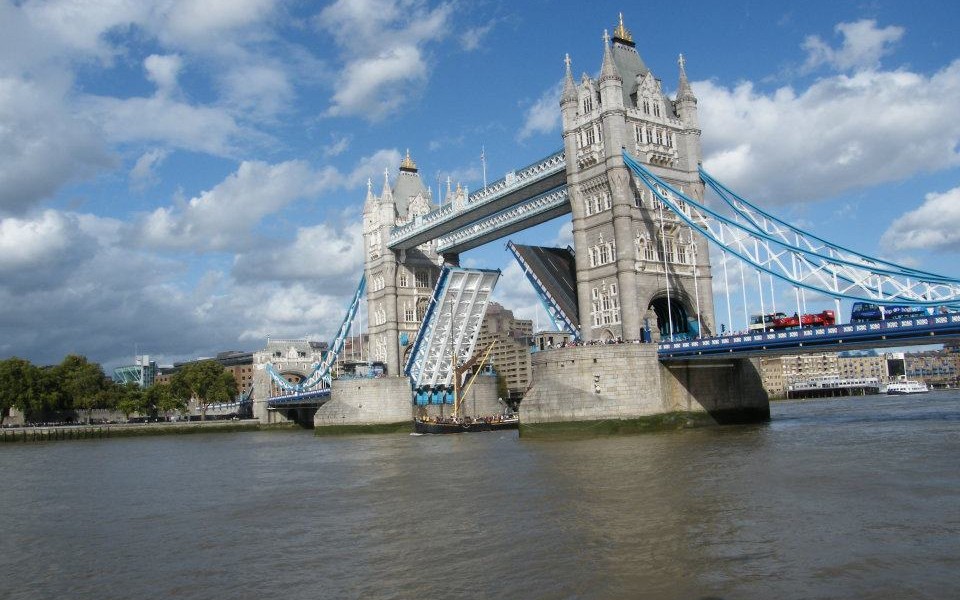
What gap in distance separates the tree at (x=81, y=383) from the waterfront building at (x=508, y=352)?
53176mm

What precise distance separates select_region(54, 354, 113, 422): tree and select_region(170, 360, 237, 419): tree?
27.0 ft

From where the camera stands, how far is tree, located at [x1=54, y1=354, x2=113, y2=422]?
281 feet

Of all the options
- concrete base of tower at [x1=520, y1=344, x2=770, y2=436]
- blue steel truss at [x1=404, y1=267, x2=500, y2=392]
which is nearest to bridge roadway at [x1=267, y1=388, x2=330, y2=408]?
blue steel truss at [x1=404, y1=267, x2=500, y2=392]

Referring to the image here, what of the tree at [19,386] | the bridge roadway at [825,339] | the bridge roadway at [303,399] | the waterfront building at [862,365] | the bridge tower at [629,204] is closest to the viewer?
the bridge roadway at [825,339]

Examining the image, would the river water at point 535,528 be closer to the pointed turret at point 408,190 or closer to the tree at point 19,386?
the pointed turret at point 408,190

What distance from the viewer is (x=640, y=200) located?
42469 millimetres

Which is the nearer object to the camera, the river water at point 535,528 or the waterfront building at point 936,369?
the river water at point 535,528

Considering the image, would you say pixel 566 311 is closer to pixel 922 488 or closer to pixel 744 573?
pixel 922 488

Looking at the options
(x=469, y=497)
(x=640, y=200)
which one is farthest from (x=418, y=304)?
(x=469, y=497)

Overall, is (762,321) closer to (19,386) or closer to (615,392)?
(615,392)

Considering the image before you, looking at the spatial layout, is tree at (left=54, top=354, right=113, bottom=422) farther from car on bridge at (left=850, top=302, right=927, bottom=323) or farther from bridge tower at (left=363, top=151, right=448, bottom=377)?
car on bridge at (left=850, top=302, right=927, bottom=323)

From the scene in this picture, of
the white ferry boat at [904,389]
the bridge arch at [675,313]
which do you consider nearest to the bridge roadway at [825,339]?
the bridge arch at [675,313]

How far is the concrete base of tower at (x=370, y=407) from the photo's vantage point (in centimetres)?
6066

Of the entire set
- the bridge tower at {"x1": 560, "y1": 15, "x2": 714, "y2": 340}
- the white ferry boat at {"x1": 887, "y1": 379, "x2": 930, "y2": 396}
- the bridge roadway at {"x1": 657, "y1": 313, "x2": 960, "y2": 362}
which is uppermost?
the bridge tower at {"x1": 560, "y1": 15, "x2": 714, "y2": 340}
